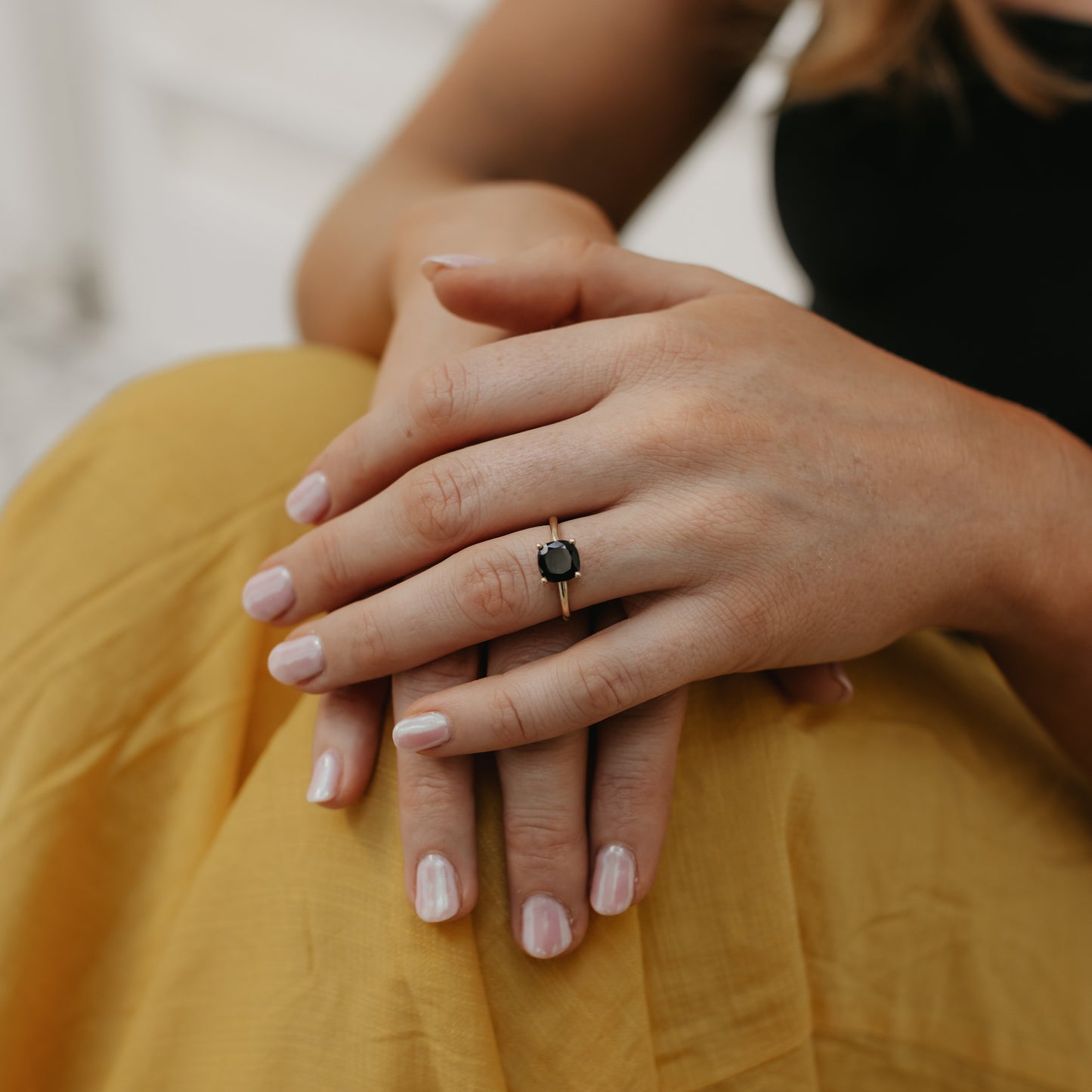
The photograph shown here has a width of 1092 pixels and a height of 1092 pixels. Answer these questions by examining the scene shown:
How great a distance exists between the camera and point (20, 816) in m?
0.52

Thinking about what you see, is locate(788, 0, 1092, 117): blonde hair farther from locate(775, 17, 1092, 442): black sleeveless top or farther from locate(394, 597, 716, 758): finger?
locate(394, 597, 716, 758): finger

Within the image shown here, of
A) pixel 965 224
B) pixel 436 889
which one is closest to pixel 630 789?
pixel 436 889

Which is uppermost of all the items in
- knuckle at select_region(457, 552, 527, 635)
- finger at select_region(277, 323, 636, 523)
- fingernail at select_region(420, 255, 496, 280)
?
fingernail at select_region(420, 255, 496, 280)

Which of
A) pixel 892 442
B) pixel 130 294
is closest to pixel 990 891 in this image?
pixel 892 442

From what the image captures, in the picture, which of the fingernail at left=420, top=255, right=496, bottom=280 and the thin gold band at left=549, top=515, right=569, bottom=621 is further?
the fingernail at left=420, top=255, right=496, bottom=280

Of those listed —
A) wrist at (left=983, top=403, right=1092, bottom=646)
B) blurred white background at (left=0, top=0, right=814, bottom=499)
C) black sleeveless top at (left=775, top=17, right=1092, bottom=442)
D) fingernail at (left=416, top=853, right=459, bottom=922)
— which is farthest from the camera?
blurred white background at (left=0, top=0, right=814, bottom=499)

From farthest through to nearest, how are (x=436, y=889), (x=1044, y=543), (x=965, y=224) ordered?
(x=965, y=224), (x=1044, y=543), (x=436, y=889)

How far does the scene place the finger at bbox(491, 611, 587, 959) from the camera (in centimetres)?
46

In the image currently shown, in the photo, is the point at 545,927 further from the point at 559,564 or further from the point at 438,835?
the point at 559,564

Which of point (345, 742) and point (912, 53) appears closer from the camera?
point (345, 742)

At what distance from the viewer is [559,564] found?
0.48m

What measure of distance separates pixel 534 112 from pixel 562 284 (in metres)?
Answer: 0.41

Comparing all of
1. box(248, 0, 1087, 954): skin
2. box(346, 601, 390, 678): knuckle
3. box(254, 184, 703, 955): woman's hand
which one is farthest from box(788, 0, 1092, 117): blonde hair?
box(346, 601, 390, 678): knuckle

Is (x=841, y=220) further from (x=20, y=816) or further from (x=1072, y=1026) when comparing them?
(x=20, y=816)
